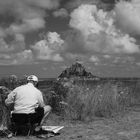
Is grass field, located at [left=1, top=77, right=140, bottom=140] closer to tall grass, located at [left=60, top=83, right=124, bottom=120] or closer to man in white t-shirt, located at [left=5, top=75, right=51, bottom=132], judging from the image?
tall grass, located at [left=60, top=83, right=124, bottom=120]

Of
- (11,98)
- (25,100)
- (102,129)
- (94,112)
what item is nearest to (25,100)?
(25,100)

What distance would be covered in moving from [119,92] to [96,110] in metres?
2.94

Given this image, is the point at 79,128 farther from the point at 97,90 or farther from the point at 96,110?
the point at 97,90

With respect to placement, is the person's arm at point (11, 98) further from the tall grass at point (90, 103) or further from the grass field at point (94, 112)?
the tall grass at point (90, 103)

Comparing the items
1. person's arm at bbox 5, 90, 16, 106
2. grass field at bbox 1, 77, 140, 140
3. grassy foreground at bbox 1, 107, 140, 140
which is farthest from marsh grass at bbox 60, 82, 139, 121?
person's arm at bbox 5, 90, 16, 106

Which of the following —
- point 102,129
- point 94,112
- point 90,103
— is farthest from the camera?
point 90,103

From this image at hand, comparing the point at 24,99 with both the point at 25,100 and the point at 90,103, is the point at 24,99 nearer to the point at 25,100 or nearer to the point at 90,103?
the point at 25,100

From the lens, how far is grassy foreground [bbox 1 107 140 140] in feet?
29.6

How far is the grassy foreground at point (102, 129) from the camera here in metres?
9.02

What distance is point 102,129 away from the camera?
399 inches

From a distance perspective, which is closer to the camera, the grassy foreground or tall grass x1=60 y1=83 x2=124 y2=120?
the grassy foreground

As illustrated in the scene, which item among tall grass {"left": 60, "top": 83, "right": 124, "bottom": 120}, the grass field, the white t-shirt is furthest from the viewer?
tall grass {"left": 60, "top": 83, "right": 124, "bottom": 120}

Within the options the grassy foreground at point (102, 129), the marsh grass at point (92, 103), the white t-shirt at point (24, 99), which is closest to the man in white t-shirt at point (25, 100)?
the white t-shirt at point (24, 99)

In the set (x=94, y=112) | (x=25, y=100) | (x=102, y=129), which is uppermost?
(x=25, y=100)
